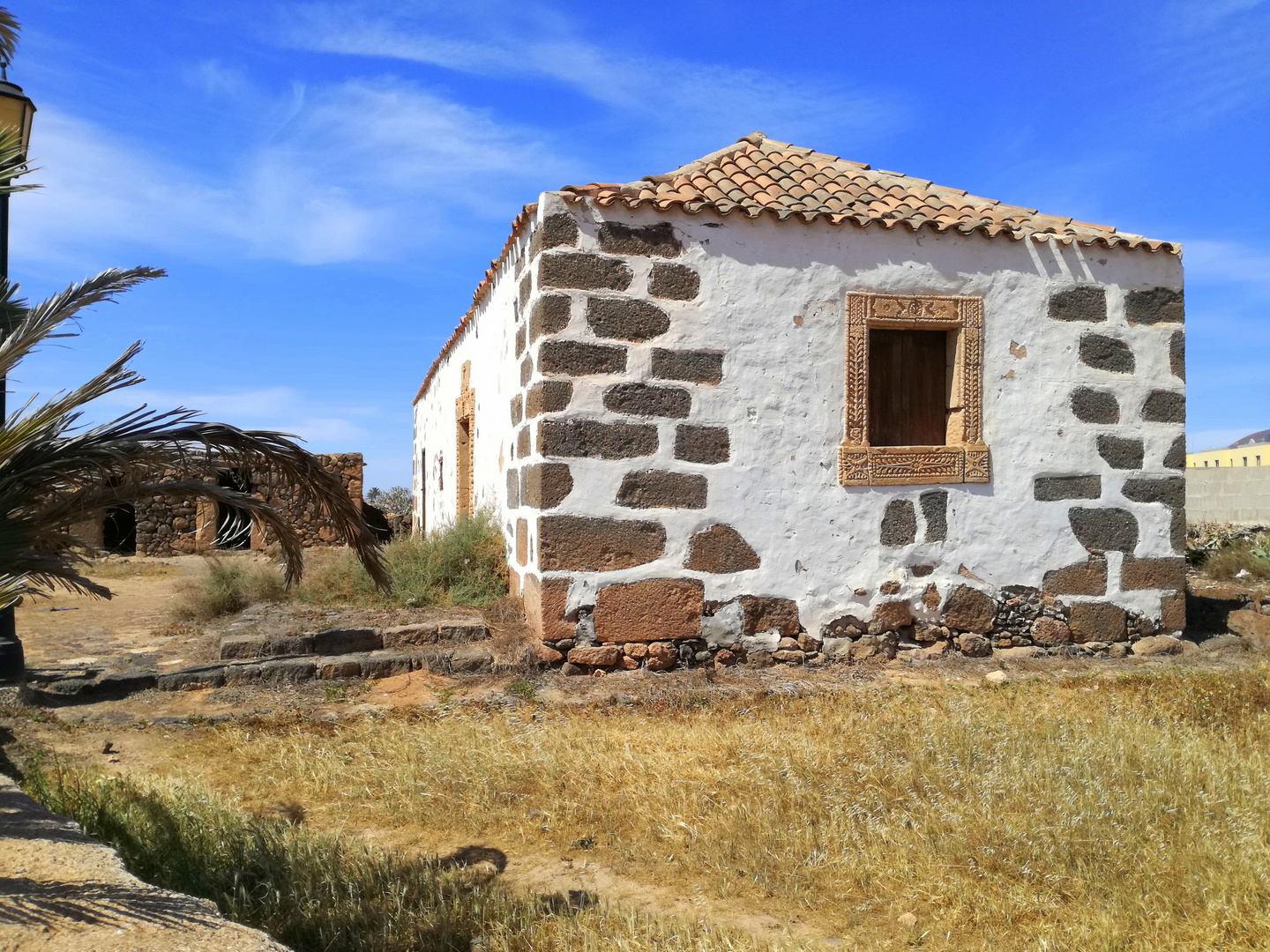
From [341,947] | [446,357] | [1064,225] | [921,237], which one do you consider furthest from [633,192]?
[446,357]

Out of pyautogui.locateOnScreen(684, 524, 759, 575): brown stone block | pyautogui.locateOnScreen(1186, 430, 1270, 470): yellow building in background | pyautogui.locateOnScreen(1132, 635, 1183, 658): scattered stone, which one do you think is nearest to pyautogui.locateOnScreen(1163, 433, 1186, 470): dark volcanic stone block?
pyautogui.locateOnScreen(1132, 635, 1183, 658): scattered stone

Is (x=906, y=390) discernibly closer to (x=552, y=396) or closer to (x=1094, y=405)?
(x=1094, y=405)

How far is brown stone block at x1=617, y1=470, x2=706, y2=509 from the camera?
6449mm

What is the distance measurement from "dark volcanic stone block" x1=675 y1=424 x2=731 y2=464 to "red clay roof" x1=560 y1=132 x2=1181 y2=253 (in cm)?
148

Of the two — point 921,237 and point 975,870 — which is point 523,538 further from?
point 975,870

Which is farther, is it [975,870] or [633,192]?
[633,192]

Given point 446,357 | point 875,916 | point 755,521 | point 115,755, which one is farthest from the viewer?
point 446,357

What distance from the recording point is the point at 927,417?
7312mm

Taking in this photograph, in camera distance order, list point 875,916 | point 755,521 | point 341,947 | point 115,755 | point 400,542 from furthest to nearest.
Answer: point 400,542 < point 755,521 < point 115,755 < point 875,916 < point 341,947

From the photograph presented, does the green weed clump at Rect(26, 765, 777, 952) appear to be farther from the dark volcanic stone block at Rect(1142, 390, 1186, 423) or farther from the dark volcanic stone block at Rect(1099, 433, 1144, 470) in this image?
the dark volcanic stone block at Rect(1142, 390, 1186, 423)

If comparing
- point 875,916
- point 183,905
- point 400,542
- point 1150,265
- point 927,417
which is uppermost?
point 1150,265

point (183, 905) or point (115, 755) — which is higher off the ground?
point (183, 905)

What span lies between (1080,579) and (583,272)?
431 centimetres

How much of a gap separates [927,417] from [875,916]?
483 cm
